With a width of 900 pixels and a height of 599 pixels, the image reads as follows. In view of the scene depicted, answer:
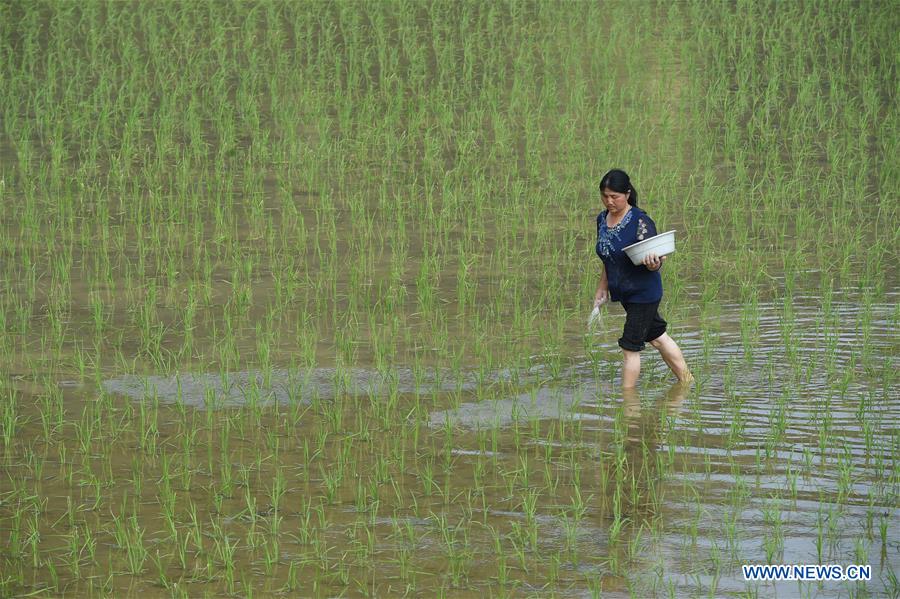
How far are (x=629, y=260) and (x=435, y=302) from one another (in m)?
1.68

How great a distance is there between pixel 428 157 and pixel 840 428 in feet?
15.6

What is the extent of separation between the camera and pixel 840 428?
18.0 ft

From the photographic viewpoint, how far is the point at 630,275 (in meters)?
5.85

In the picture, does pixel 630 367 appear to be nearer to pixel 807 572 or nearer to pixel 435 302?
pixel 435 302

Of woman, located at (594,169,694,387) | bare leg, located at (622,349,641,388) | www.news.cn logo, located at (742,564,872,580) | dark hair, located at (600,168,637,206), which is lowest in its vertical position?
www.news.cn logo, located at (742,564,872,580)

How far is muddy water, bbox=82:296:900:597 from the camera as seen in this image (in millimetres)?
4367

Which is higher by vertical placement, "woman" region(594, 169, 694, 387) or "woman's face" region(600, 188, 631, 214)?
"woman's face" region(600, 188, 631, 214)

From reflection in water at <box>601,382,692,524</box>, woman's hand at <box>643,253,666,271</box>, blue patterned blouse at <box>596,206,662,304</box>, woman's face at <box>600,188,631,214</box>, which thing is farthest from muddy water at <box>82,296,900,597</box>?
woman's face at <box>600,188,631,214</box>

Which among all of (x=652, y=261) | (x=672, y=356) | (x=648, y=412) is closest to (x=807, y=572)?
(x=648, y=412)

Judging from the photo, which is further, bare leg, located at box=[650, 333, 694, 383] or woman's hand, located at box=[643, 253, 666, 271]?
bare leg, located at box=[650, 333, 694, 383]

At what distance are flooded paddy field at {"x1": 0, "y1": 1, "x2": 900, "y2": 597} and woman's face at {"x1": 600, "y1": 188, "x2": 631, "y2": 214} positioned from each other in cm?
80

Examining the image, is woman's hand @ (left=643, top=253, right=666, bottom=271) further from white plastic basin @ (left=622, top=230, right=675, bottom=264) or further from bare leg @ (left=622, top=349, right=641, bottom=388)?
bare leg @ (left=622, top=349, right=641, bottom=388)

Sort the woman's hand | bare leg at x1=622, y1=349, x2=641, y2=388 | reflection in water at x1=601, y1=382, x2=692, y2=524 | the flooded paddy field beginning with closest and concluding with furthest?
1. the flooded paddy field
2. reflection in water at x1=601, y1=382, x2=692, y2=524
3. the woman's hand
4. bare leg at x1=622, y1=349, x2=641, y2=388

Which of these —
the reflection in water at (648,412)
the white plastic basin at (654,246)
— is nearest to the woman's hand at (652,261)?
the white plastic basin at (654,246)
